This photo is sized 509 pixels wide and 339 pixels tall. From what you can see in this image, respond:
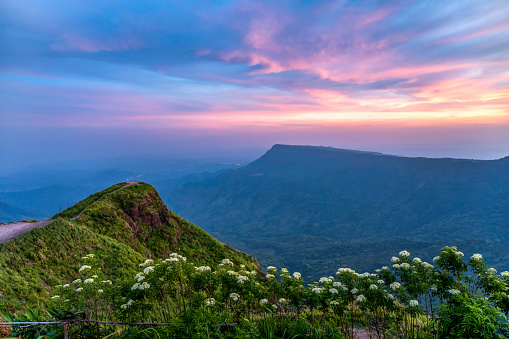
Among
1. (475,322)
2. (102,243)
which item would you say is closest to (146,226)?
(102,243)

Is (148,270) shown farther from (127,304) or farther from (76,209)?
(76,209)

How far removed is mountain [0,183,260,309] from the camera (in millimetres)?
13786

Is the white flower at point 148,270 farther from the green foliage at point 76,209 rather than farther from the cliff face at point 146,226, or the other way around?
the green foliage at point 76,209

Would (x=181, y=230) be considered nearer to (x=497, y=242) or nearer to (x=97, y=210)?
(x=97, y=210)

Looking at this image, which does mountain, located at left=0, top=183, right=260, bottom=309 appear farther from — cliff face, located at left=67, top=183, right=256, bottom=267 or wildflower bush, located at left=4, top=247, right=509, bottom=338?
wildflower bush, located at left=4, top=247, right=509, bottom=338

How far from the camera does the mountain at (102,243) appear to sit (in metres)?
13.8

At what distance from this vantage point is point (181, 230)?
134ft

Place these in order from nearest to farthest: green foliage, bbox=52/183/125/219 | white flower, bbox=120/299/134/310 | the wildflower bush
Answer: the wildflower bush
white flower, bbox=120/299/134/310
green foliage, bbox=52/183/125/219

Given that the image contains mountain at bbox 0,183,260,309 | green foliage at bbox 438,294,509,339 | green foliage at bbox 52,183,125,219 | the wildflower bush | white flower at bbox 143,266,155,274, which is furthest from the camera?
green foliage at bbox 52,183,125,219

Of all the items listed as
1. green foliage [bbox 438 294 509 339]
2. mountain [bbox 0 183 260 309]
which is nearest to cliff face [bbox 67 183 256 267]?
mountain [bbox 0 183 260 309]

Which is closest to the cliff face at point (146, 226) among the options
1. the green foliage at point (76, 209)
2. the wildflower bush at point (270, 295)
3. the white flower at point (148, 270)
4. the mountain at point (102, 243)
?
the mountain at point (102, 243)

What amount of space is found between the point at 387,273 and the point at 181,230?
3652 centimetres

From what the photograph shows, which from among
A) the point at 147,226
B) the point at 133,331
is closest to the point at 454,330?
the point at 133,331

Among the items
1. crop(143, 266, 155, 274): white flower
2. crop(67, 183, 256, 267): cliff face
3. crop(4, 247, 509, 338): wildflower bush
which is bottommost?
crop(67, 183, 256, 267): cliff face
